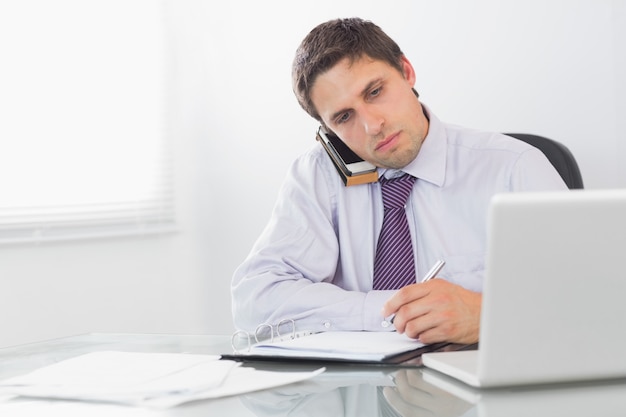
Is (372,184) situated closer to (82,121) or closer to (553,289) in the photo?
→ (553,289)

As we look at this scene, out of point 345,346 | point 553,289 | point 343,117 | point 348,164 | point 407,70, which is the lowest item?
point 345,346

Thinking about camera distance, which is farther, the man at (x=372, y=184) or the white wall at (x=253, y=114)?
the white wall at (x=253, y=114)

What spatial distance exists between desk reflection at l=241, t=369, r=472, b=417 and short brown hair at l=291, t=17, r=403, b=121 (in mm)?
1011

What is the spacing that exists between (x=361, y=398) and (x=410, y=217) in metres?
1.03

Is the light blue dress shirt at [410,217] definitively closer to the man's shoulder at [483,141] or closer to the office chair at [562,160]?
the man's shoulder at [483,141]

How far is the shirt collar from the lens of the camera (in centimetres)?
192

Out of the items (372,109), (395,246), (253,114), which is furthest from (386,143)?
(253,114)

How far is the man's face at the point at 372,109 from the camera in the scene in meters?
1.86

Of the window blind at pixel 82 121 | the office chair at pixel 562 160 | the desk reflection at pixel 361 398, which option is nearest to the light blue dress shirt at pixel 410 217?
the office chair at pixel 562 160

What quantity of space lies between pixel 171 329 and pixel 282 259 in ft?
5.09

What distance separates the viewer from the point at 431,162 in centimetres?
194

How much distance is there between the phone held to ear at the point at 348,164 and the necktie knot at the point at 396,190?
35 millimetres

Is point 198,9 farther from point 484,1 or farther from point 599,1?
point 599,1

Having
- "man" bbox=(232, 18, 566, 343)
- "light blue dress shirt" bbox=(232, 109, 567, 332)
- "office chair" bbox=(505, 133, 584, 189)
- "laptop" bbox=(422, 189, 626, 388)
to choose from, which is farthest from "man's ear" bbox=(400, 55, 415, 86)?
"laptop" bbox=(422, 189, 626, 388)
